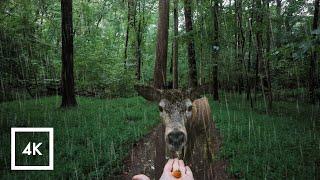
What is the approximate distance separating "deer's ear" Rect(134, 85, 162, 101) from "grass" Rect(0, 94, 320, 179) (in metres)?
3.81

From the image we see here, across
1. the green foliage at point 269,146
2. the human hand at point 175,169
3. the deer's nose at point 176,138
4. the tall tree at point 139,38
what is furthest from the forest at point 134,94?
the tall tree at point 139,38

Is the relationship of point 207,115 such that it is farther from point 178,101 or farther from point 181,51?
point 181,51

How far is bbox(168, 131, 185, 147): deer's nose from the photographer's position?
3834 millimetres

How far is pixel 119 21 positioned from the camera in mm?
38375

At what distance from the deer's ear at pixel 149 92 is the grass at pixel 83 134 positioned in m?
3.78

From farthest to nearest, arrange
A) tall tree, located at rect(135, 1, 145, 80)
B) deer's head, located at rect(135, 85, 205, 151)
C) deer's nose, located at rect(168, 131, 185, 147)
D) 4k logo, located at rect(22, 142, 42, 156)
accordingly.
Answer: tall tree, located at rect(135, 1, 145, 80) < 4k logo, located at rect(22, 142, 42, 156) < deer's head, located at rect(135, 85, 205, 151) < deer's nose, located at rect(168, 131, 185, 147)

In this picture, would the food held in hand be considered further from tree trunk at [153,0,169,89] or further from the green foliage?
tree trunk at [153,0,169,89]

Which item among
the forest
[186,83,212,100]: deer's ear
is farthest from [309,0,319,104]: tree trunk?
[186,83,212,100]: deer's ear

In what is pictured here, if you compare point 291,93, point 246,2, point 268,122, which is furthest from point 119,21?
point 268,122

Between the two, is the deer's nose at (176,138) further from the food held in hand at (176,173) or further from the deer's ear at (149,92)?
the food held in hand at (176,173)

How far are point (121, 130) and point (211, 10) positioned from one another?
9.78m

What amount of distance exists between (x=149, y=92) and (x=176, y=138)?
1.13 meters

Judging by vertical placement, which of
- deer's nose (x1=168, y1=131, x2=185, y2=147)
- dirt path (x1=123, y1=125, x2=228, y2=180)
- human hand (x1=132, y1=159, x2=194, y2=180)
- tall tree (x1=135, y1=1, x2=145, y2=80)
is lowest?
dirt path (x1=123, y1=125, x2=228, y2=180)

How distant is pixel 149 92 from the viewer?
4816mm
